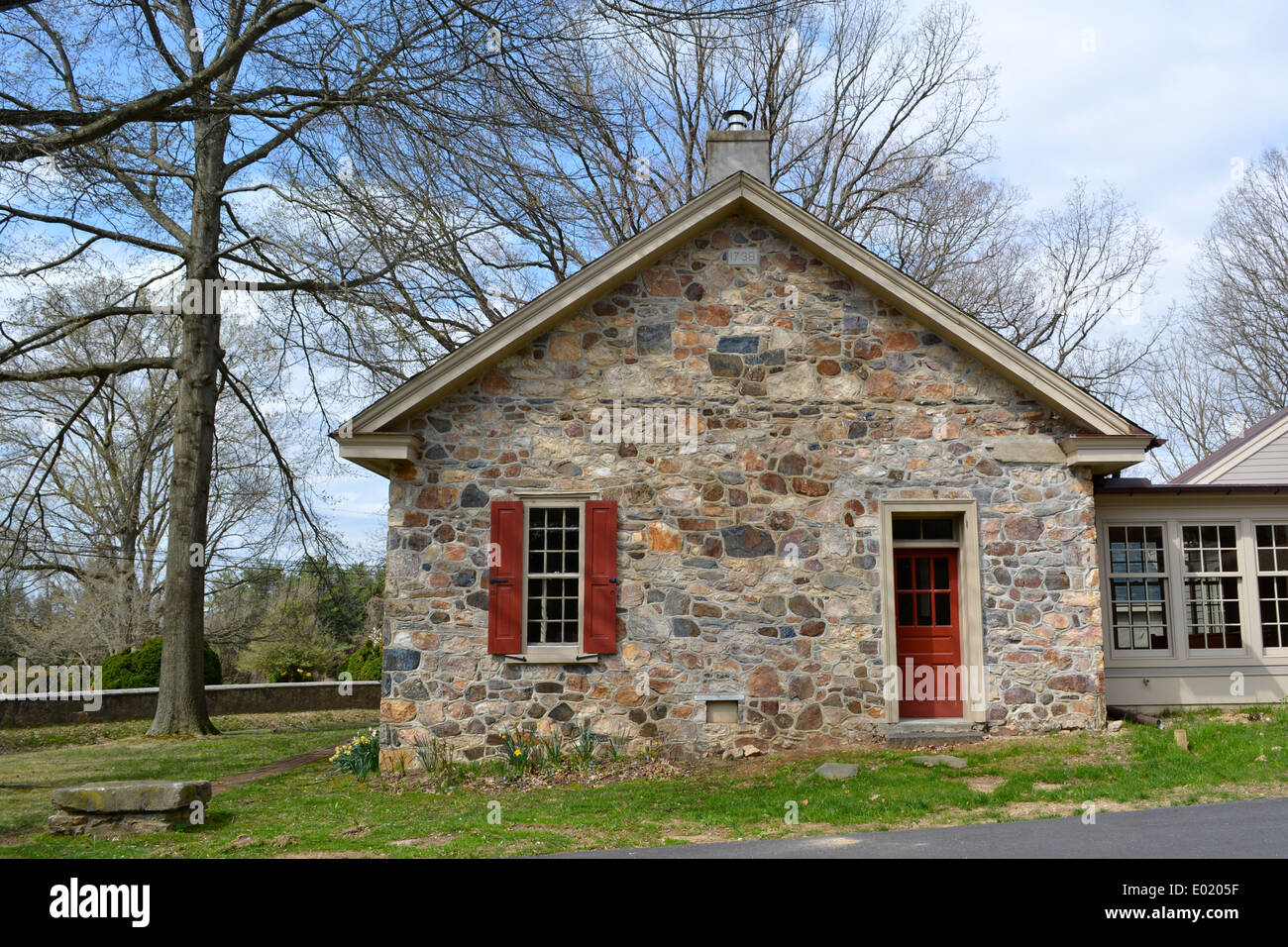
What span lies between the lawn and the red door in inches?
31.3

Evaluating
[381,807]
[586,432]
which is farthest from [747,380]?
[381,807]

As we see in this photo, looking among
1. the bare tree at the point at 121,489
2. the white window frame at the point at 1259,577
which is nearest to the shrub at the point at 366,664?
the bare tree at the point at 121,489

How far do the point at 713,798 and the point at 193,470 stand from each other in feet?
35.3

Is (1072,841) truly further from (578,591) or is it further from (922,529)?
(578,591)

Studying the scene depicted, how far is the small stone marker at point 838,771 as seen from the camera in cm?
949

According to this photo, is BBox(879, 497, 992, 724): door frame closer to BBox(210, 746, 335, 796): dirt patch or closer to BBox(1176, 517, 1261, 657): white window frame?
BBox(1176, 517, 1261, 657): white window frame

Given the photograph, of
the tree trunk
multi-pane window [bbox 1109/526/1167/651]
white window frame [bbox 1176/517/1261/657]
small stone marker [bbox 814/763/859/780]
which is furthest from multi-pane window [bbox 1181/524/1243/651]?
the tree trunk

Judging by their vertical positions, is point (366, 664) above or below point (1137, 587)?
below

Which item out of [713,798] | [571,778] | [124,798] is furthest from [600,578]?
[124,798]

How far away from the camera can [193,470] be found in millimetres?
15742

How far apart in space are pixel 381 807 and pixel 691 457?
4.95 m

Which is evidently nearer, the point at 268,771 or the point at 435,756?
the point at 435,756

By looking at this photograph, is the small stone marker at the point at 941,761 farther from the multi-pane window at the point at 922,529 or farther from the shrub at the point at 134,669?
the shrub at the point at 134,669

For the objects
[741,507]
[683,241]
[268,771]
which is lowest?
[268,771]
